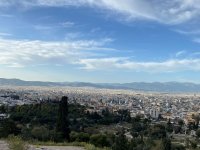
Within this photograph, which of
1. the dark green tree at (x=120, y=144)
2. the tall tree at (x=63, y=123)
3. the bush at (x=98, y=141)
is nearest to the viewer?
the bush at (x=98, y=141)

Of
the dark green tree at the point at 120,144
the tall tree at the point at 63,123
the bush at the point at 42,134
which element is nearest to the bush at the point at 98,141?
the dark green tree at the point at 120,144

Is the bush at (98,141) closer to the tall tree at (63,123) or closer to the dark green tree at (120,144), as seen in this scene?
the dark green tree at (120,144)

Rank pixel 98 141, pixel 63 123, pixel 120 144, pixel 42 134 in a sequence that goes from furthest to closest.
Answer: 1. pixel 63 123
2. pixel 42 134
3. pixel 120 144
4. pixel 98 141

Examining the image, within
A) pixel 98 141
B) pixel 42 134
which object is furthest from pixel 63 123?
pixel 98 141

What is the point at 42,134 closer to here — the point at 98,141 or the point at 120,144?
the point at 98,141

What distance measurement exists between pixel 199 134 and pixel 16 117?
35.3 metres

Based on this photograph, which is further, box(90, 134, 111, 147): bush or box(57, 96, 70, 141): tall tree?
box(57, 96, 70, 141): tall tree

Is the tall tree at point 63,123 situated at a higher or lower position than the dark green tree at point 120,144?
higher

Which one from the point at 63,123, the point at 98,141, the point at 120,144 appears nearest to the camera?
the point at 98,141

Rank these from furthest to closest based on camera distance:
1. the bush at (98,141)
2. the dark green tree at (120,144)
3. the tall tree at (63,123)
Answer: the tall tree at (63,123)
the dark green tree at (120,144)
the bush at (98,141)

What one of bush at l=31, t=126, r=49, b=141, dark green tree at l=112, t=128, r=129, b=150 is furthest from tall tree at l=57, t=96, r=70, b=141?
dark green tree at l=112, t=128, r=129, b=150

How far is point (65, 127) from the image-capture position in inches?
976

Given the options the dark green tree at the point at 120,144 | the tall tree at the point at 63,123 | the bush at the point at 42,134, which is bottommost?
the dark green tree at the point at 120,144

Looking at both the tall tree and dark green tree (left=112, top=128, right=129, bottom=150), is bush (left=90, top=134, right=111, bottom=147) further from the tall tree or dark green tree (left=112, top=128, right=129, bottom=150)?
the tall tree
